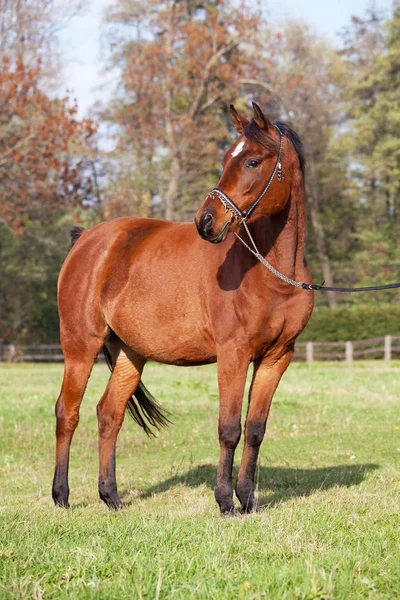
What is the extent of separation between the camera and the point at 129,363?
23.0ft

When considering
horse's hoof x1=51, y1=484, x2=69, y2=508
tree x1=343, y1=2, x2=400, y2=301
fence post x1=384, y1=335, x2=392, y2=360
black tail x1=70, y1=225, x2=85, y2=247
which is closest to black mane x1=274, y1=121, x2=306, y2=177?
black tail x1=70, y1=225, x2=85, y2=247

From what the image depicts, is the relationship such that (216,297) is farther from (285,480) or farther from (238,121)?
(285,480)

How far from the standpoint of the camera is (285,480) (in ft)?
24.4

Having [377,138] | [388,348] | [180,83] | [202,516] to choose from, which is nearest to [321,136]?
[377,138]

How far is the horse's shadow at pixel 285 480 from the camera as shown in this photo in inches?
266

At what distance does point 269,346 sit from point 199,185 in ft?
98.5

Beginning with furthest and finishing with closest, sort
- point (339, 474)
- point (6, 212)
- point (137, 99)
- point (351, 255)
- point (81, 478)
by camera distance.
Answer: point (351, 255)
point (137, 99)
point (6, 212)
point (81, 478)
point (339, 474)

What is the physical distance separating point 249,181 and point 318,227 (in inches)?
1506

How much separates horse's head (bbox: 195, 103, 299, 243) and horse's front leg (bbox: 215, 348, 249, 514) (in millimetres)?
917

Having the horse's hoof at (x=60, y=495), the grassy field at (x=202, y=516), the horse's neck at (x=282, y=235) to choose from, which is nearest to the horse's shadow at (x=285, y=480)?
the grassy field at (x=202, y=516)

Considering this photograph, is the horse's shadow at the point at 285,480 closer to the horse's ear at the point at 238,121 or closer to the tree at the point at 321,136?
the horse's ear at the point at 238,121

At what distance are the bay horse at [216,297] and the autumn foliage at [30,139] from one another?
22312 millimetres

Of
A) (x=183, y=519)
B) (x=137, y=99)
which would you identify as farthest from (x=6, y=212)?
(x=183, y=519)

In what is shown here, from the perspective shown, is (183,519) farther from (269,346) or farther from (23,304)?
(23,304)
